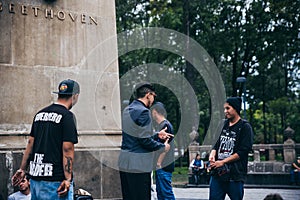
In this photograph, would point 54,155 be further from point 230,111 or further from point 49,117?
point 230,111

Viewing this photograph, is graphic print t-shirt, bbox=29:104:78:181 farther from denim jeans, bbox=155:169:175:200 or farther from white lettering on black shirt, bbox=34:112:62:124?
denim jeans, bbox=155:169:175:200

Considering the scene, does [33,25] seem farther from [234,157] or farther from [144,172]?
[234,157]

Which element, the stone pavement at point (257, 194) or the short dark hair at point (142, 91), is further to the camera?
the stone pavement at point (257, 194)

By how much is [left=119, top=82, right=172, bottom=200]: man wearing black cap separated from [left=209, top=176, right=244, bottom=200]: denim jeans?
32.0 inches

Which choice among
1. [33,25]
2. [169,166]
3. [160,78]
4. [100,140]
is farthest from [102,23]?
[160,78]

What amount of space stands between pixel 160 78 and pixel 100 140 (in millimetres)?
26595

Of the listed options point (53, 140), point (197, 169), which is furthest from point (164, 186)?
point (197, 169)

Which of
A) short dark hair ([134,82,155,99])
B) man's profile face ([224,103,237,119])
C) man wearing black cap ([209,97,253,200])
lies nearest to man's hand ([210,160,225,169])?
man wearing black cap ([209,97,253,200])

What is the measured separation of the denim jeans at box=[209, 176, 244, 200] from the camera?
21.4 feet

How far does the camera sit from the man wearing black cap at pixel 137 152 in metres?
6.49

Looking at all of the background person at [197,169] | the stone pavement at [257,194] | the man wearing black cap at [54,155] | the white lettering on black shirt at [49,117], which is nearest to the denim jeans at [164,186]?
the man wearing black cap at [54,155]

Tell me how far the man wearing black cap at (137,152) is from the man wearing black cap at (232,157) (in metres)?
0.74

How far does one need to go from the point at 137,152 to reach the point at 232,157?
3.89ft

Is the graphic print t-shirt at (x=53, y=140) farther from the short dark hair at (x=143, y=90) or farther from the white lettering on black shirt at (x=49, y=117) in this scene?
the short dark hair at (x=143, y=90)
